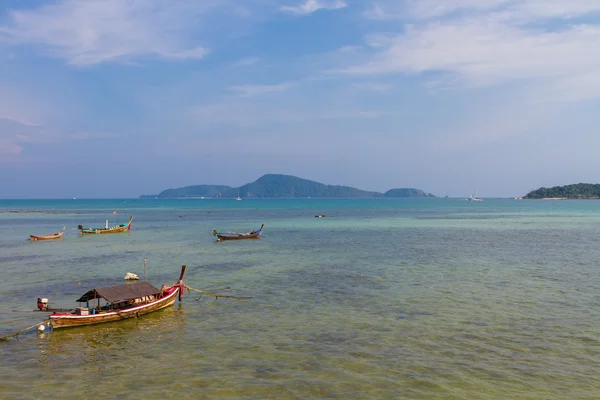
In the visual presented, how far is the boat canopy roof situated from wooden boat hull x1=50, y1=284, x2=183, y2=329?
68cm

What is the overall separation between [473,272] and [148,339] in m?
26.5

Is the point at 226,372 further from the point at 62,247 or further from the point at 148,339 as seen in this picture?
the point at 62,247

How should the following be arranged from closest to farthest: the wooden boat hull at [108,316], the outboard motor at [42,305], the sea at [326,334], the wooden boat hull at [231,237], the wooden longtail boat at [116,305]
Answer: the sea at [326,334] < the wooden boat hull at [108,316] < the wooden longtail boat at [116,305] < the outboard motor at [42,305] < the wooden boat hull at [231,237]

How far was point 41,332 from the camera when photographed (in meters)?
22.2

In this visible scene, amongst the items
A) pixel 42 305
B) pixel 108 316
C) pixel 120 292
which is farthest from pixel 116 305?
pixel 42 305

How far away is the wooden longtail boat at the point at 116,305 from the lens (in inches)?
899

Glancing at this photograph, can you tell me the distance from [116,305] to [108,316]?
3.70ft

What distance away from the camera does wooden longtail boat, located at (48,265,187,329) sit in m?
22.8

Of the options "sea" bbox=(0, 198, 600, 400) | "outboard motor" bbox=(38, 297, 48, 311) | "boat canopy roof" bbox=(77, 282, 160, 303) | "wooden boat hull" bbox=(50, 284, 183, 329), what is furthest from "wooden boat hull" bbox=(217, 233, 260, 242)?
"outboard motor" bbox=(38, 297, 48, 311)

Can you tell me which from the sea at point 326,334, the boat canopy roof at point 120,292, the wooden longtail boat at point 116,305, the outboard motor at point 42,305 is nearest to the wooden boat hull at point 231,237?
the sea at point 326,334

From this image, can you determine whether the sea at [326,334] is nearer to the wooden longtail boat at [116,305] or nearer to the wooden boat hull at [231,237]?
the wooden longtail boat at [116,305]

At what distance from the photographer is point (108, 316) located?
23.7 meters

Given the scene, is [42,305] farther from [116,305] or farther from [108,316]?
[116,305]

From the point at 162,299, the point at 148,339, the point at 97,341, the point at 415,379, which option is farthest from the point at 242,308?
the point at 415,379
